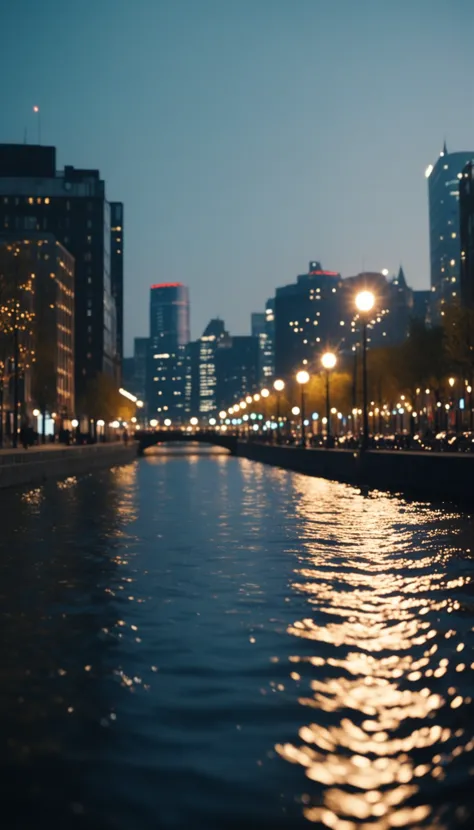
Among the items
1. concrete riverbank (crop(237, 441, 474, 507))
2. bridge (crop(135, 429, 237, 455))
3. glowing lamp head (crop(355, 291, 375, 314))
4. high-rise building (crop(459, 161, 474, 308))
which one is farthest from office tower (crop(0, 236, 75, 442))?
high-rise building (crop(459, 161, 474, 308))

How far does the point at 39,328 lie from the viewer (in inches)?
4648

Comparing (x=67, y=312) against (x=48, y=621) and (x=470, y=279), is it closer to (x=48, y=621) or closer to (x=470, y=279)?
(x=470, y=279)

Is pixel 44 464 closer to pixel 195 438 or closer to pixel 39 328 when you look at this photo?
pixel 39 328

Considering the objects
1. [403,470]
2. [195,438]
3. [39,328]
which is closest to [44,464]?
[403,470]

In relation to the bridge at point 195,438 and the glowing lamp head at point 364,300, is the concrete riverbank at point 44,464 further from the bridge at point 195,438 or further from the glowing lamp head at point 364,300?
the bridge at point 195,438

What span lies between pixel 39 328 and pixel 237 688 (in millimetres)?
111019

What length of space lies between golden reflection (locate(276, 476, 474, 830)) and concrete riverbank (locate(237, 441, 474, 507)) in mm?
14780

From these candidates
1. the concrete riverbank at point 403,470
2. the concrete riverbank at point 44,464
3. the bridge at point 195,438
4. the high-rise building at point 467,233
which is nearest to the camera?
the concrete riverbank at point 403,470

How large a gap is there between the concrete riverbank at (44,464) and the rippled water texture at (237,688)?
26.7 meters

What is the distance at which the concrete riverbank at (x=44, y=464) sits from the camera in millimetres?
46963

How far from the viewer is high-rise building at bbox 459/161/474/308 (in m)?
130

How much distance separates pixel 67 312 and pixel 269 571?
15458 centimetres

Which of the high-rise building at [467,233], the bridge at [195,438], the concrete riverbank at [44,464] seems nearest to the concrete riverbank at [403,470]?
the concrete riverbank at [44,464]

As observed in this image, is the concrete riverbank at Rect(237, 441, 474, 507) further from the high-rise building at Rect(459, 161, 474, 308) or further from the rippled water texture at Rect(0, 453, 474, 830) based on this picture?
the high-rise building at Rect(459, 161, 474, 308)
